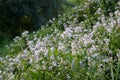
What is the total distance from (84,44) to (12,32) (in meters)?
6.64

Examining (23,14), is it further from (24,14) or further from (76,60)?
(76,60)

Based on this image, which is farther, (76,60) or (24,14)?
(24,14)

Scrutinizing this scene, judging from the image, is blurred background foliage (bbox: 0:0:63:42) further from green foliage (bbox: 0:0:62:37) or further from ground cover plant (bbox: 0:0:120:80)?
ground cover plant (bbox: 0:0:120:80)

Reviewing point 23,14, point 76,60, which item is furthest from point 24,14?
point 76,60

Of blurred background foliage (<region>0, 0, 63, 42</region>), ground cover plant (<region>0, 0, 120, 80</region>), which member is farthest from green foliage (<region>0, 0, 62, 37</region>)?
ground cover plant (<region>0, 0, 120, 80</region>)

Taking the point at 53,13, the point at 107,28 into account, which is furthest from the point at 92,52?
the point at 53,13

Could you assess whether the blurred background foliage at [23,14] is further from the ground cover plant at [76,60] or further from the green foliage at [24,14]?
the ground cover plant at [76,60]

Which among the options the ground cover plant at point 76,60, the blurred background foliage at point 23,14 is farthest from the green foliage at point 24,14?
the ground cover plant at point 76,60

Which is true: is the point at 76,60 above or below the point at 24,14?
below

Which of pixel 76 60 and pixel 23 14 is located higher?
pixel 23 14

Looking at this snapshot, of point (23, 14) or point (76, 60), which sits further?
point (23, 14)

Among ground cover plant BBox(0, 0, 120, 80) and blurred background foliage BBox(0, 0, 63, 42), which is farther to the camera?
blurred background foliage BBox(0, 0, 63, 42)

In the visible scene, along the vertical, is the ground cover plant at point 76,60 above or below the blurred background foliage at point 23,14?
below

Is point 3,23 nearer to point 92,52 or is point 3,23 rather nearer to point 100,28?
point 100,28
